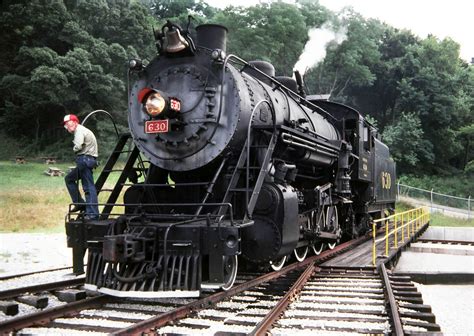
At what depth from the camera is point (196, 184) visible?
5.65 meters

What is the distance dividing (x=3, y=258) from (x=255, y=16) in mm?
25616

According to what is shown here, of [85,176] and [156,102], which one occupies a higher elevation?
[156,102]

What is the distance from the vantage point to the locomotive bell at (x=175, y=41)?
6195 millimetres

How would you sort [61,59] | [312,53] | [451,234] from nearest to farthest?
[312,53] → [451,234] → [61,59]

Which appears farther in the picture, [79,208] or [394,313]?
[79,208]

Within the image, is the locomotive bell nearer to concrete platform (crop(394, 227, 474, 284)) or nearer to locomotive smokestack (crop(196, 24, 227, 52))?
locomotive smokestack (crop(196, 24, 227, 52))

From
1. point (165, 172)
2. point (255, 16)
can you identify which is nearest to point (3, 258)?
point (165, 172)

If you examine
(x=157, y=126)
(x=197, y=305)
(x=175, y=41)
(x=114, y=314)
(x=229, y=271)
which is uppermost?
(x=175, y=41)

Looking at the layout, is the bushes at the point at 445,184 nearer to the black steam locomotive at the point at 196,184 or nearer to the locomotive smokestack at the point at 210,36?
the black steam locomotive at the point at 196,184

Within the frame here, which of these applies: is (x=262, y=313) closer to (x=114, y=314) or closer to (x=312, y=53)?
(x=114, y=314)

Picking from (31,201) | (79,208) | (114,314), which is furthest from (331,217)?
(31,201)

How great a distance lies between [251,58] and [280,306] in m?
26.6

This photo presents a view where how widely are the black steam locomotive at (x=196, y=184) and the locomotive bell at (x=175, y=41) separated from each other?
0.01 m

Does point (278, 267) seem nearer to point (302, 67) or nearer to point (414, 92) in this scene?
point (302, 67)
